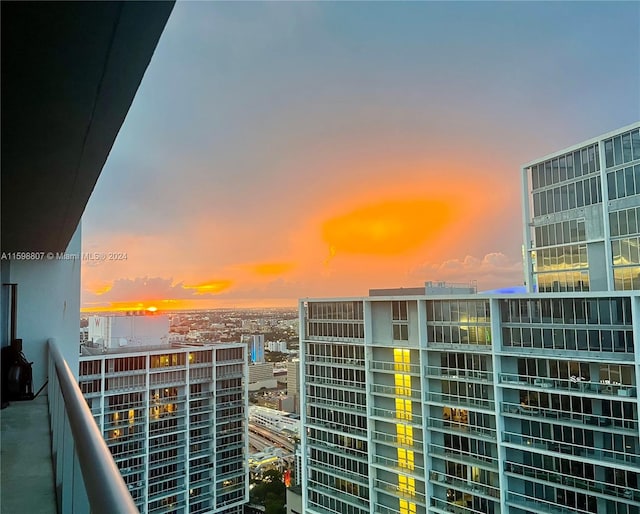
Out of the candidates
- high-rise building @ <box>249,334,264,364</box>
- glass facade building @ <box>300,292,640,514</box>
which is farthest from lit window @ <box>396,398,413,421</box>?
high-rise building @ <box>249,334,264,364</box>

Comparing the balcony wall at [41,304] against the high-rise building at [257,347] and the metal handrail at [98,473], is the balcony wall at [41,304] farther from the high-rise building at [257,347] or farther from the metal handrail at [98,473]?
the high-rise building at [257,347]

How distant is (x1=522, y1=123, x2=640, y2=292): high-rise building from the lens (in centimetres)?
873

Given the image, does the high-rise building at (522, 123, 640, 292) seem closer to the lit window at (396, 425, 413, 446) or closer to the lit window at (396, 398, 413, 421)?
the lit window at (396, 398, 413, 421)

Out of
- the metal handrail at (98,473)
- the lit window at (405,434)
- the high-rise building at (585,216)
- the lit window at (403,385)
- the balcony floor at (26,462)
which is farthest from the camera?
the lit window at (403,385)

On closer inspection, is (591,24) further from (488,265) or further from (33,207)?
(33,207)

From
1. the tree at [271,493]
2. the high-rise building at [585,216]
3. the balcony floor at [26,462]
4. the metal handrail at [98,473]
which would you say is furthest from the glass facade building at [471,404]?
the metal handrail at [98,473]

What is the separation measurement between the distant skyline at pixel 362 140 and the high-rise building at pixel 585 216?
0.49 m

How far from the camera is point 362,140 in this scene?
11.2 metres

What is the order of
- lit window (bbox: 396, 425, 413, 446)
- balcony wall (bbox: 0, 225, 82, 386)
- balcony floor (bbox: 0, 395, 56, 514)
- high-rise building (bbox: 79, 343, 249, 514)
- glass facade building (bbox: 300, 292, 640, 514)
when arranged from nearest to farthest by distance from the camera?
balcony floor (bbox: 0, 395, 56, 514) < balcony wall (bbox: 0, 225, 82, 386) < high-rise building (bbox: 79, 343, 249, 514) < glass facade building (bbox: 300, 292, 640, 514) < lit window (bbox: 396, 425, 413, 446)

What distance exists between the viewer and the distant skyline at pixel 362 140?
907 cm

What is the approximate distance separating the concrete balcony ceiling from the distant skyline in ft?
21.6

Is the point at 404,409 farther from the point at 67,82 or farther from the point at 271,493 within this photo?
the point at 67,82

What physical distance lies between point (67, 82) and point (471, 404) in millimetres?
9793

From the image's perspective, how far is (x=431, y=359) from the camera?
32.7 feet
